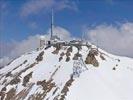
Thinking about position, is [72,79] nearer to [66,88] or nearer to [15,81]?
[66,88]

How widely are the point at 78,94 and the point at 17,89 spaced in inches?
1342

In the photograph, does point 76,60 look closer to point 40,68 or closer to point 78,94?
point 40,68

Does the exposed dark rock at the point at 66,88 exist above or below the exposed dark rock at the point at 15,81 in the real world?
above

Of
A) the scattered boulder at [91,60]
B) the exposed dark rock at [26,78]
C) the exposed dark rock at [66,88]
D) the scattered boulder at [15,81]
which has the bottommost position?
the scattered boulder at [15,81]

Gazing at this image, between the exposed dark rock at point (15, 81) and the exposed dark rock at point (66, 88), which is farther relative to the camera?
the exposed dark rock at point (15, 81)

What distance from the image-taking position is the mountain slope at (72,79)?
163 m

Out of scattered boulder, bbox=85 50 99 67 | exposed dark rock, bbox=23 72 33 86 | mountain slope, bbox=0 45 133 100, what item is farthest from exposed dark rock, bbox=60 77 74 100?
exposed dark rock, bbox=23 72 33 86

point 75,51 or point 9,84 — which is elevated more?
point 75,51

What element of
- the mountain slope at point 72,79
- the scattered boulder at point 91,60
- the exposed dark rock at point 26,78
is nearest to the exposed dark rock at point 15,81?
the mountain slope at point 72,79

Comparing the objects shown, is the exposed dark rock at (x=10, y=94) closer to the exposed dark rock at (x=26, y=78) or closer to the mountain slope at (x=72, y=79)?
the mountain slope at (x=72, y=79)

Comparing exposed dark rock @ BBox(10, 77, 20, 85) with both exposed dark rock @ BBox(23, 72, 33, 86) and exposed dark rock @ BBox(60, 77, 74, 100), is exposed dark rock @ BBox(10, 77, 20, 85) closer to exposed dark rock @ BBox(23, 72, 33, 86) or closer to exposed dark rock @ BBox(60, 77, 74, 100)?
exposed dark rock @ BBox(23, 72, 33, 86)

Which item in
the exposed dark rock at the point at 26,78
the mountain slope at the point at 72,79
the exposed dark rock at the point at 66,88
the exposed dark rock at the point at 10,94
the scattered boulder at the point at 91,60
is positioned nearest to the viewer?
the exposed dark rock at the point at 66,88

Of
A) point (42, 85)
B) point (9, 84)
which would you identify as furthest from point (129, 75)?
point (9, 84)

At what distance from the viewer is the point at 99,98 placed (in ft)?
519
